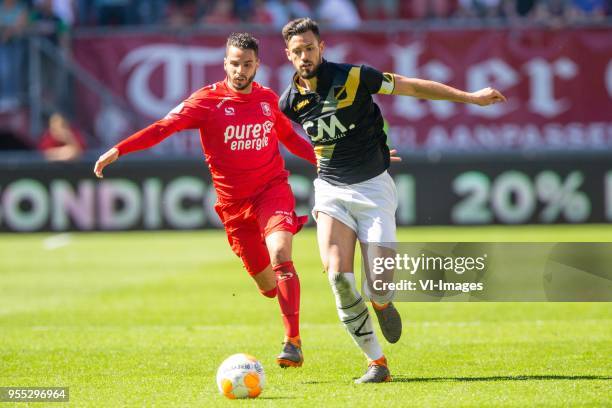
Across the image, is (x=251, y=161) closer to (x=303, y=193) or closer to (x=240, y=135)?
(x=240, y=135)

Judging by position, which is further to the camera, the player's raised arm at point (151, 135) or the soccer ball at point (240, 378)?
the player's raised arm at point (151, 135)

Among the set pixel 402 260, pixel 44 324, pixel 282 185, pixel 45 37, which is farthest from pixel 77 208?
pixel 402 260

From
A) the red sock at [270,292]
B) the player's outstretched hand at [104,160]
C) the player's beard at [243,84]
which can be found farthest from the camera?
the red sock at [270,292]

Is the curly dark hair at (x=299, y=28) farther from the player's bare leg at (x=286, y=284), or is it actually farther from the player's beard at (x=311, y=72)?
the player's bare leg at (x=286, y=284)

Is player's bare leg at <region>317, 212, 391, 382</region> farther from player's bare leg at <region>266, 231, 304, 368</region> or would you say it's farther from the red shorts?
the red shorts

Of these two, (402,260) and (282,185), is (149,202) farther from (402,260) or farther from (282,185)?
(402,260)

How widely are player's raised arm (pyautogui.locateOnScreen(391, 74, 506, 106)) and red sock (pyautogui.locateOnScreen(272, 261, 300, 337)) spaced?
181 centimetres

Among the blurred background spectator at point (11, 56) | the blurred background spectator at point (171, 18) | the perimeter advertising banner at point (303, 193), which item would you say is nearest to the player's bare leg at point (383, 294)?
the perimeter advertising banner at point (303, 193)

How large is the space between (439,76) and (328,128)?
589 inches

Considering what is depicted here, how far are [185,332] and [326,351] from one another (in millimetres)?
1873

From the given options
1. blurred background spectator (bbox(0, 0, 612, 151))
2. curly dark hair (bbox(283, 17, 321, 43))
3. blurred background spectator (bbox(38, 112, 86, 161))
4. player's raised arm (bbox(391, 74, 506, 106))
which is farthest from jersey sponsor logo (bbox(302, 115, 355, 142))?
blurred background spectator (bbox(0, 0, 612, 151))

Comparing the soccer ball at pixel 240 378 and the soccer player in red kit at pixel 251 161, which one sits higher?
the soccer player in red kit at pixel 251 161

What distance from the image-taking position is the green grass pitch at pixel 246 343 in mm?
7469

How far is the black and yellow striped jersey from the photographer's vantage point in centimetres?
805
